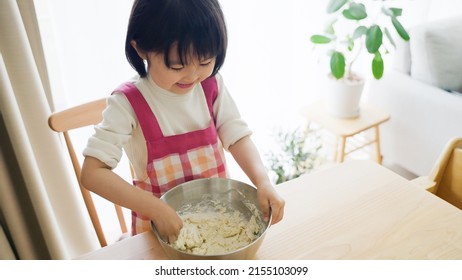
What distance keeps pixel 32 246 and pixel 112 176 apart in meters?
0.78

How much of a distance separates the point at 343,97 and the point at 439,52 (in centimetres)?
55

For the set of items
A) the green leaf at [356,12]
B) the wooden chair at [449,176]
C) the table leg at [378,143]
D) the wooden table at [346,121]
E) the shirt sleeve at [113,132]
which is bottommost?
the table leg at [378,143]

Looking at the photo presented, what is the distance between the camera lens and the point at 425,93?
1.81 metres

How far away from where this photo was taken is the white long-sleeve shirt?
0.73 metres

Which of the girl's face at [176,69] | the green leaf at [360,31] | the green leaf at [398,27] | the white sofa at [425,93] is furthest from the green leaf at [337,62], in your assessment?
the girl's face at [176,69]

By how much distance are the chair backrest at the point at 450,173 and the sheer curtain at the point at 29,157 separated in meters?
1.18

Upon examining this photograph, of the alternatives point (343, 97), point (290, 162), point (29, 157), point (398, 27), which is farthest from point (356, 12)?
point (29, 157)

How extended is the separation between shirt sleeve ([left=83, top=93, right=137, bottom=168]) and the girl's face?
0.11 meters

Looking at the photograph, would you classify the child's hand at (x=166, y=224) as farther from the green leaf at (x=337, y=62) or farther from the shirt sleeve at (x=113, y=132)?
the green leaf at (x=337, y=62)

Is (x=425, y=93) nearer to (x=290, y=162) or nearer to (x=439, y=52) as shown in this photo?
(x=439, y=52)

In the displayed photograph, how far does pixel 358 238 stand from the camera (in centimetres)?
74

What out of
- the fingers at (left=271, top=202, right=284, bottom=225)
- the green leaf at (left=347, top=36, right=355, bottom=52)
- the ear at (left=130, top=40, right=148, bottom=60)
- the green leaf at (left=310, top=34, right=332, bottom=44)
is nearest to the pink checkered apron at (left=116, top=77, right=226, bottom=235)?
the ear at (left=130, top=40, right=148, bottom=60)

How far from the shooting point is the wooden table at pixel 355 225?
71 cm

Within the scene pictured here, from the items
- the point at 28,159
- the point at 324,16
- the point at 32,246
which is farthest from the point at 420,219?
the point at 324,16
